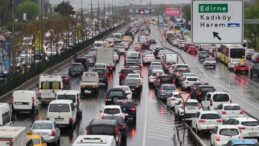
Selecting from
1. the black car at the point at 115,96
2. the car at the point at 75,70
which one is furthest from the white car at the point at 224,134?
the car at the point at 75,70

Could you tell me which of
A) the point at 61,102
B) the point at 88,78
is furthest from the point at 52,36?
the point at 61,102

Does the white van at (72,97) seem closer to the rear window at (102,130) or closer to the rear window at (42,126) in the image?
the rear window at (42,126)

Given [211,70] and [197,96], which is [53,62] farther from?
[197,96]

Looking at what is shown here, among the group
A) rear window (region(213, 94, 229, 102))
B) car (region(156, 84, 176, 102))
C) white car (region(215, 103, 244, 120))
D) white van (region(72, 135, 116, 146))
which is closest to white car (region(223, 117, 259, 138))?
white car (region(215, 103, 244, 120))

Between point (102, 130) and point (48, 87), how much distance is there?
71.9 ft

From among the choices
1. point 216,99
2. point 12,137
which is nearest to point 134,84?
point 216,99

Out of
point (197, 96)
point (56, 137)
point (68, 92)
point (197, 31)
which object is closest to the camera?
point (197, 31)

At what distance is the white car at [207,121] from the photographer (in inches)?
1560

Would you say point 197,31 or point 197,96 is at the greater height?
point 197,31

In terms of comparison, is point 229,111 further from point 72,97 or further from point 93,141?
point 93,141

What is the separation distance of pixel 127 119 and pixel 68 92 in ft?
16.9

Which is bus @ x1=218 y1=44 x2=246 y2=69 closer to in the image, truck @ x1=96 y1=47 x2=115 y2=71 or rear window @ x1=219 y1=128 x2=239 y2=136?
truck @ x1=96 y1=47 x2=115 y2=71

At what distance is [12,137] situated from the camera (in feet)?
84.4

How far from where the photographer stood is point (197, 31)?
28.1 meters
